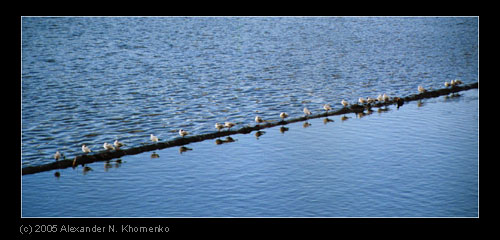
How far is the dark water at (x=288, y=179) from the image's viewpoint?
17750 mm

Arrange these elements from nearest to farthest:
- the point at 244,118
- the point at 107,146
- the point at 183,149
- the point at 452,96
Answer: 1. the point at 107,146
2. the point at 183,149
3. the point at 244,118
4. the point at 452,96

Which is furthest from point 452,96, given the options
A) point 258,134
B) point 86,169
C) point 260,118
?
point 86,169

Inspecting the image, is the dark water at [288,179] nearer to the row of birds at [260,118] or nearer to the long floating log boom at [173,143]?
the long floating log boom at [173,143]

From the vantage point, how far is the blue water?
1842cm

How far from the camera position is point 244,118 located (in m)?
27.5

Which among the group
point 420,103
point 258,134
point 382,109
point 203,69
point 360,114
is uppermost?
point 203,69

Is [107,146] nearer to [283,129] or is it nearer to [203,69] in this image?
[283,129]

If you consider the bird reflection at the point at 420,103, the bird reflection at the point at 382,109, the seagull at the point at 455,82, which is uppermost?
the seagull at the point at 455,82

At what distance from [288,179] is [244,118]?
26.8 feet

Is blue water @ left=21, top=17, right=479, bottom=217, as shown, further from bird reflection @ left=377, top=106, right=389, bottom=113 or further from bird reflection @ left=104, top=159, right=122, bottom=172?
bird reflection @ left=377, top=106, right=389, bottom=113

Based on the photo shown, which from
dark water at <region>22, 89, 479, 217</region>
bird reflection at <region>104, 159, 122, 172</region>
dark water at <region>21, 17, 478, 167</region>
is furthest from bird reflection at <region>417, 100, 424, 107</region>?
bird reflection at <region>104, 159, 122, 172</region>

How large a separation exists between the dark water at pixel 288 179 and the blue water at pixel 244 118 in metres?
0.06

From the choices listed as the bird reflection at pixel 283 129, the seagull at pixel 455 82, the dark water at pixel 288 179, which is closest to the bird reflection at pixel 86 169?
the dark water at pixel 288 179
